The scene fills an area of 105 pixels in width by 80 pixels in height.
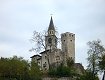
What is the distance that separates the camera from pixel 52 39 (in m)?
91.5

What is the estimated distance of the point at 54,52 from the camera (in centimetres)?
9881

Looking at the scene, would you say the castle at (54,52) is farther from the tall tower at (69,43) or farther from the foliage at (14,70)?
the foliage at (14,70)

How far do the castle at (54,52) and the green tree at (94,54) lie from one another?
17.3 m

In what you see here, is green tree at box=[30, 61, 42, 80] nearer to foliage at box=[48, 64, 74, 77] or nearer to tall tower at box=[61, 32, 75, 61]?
foliage at box=[48, 64, 74, 77]

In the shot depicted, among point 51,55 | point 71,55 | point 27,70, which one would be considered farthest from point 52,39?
point 27,70

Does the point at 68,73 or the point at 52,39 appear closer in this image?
the point at 68,73

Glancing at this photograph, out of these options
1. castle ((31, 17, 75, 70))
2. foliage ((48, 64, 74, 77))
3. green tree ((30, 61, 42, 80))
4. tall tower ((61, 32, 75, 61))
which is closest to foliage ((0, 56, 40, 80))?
green tree ((30, 61, 42, 80))

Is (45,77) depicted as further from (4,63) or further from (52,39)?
(52,39)

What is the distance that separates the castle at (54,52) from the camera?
9162 centimetres

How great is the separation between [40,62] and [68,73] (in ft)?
94.2

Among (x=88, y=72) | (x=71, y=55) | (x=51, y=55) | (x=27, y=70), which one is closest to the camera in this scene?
(x=88, y=72)

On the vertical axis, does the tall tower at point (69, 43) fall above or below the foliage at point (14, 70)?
above

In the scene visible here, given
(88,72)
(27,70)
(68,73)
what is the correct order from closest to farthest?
(88,72), (27,70), (68,73)

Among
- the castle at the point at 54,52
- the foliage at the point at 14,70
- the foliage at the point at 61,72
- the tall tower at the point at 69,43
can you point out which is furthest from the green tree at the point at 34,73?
the tall tower at the point at 69,43
